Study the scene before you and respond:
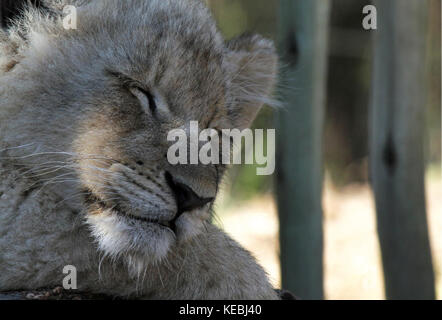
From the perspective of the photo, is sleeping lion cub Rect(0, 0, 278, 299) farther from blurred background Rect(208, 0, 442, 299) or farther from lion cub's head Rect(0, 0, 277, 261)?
blurred background Rect(208, 0, 442, 299)

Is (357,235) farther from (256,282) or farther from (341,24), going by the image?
(256,282)

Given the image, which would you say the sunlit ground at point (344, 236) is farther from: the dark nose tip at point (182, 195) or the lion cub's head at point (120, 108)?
the dark nose tip at point (182, 195)

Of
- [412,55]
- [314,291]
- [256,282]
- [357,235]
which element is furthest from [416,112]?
[357,235]

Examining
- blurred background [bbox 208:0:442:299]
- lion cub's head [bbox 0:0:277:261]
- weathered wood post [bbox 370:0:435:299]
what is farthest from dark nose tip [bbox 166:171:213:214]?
weathered wood post [bbox 370:0:435:299]

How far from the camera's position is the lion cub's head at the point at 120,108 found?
3.02m

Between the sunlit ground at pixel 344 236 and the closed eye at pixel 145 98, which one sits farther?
the sunlit ground at pixel 344 236

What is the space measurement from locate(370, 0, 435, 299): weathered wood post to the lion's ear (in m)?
1.04

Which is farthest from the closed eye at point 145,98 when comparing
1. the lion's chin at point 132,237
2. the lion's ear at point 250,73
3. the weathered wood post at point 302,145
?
the weathered wood post at point 302,145

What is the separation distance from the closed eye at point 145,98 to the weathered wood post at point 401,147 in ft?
7.03

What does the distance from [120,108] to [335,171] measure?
891 cm

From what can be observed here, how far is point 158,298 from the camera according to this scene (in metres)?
3.31

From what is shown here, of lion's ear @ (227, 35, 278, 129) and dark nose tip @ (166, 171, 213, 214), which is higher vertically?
lion's ear @ (227, 35, 278, 129)

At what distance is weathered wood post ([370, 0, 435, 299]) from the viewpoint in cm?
482

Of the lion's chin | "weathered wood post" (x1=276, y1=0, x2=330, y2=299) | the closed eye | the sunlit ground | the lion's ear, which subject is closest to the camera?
the lion's chin
